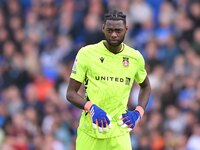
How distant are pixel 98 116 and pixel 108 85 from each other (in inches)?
17.1

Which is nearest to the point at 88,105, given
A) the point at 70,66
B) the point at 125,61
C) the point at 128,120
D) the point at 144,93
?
the point at 128,120

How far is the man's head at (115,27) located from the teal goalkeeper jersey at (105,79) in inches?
10.0

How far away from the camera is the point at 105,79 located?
1003 centimetres

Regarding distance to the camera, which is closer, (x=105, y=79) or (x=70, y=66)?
(x=105, y=79)

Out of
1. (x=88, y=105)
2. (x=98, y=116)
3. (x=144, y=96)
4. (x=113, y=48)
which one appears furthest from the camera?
(x=144, y=96)

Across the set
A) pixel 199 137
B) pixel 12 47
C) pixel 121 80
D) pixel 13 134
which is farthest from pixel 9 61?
pixel 121 80

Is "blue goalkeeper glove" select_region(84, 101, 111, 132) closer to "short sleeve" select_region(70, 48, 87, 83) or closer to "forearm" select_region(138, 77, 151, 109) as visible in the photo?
"short sleeve" select_region(70, 48, 87, 83)

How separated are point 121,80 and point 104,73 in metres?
0.20

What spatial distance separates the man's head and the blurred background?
574cm

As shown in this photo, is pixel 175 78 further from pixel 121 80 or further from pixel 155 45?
pixel 121 80

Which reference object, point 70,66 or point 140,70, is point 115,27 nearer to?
point 140,70

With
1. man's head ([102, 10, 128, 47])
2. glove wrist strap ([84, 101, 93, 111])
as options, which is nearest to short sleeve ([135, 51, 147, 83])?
man's head ([102, 10, 128, 47])

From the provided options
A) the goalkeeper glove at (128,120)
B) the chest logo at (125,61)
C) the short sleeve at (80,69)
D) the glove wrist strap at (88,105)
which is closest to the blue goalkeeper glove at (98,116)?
the glove wrist strap at (88,105)

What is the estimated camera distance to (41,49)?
20.2m
